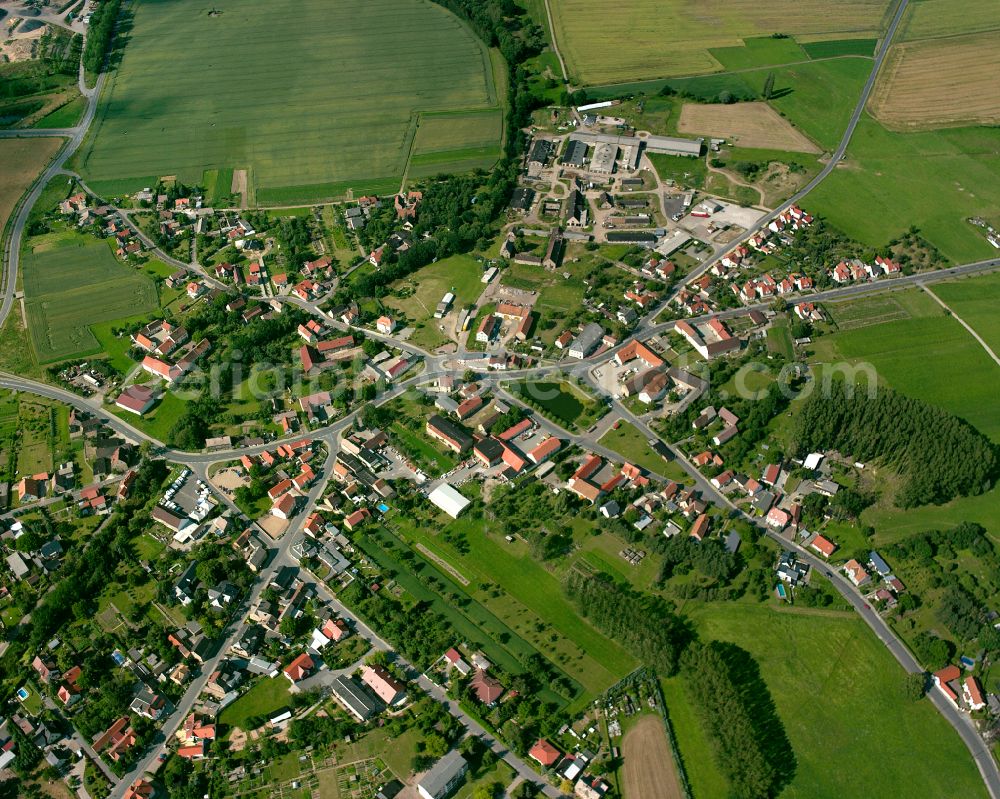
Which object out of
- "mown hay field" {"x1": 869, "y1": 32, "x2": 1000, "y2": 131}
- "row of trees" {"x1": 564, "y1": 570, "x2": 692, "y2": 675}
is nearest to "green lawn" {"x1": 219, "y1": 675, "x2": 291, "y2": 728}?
"row of trees" {"x1": 564, "y1": 570, "x2": 692, "y2": 675}

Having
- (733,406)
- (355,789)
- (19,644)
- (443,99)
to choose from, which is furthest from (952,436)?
(443,99)

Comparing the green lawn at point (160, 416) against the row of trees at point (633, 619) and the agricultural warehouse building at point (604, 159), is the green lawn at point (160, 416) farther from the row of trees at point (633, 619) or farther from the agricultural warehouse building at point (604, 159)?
the agricultural warehouse building at point (604, 159)

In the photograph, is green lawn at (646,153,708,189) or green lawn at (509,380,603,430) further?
green lawn at (646,153,708,189)

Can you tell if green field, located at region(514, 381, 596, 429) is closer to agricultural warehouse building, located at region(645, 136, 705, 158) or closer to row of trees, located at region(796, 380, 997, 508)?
row of trees, located at region(796, 380, 997, 508)

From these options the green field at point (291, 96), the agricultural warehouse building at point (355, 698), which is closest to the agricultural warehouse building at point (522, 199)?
the green field at point (291, 96)

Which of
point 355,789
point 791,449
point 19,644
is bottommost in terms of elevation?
point 19,644

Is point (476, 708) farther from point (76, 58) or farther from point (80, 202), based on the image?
point (76, 58)

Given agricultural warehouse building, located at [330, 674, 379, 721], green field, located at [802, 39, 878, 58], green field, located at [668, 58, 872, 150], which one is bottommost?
agricultural warehouse building, located at [330, 674, 379, 721]
